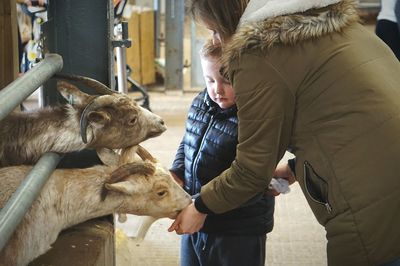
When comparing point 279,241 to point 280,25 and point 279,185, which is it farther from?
point 280,25

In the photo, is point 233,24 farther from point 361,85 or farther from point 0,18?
point 0,18

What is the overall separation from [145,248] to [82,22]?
219 centimetres

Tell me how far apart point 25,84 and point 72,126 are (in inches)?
14.2

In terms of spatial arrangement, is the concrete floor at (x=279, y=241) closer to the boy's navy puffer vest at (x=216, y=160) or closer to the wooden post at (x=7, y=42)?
the boy's navy puffer vest at (x=216, y=160)

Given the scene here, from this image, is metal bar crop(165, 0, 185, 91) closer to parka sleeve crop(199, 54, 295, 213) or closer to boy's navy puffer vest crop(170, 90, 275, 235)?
boy's navy puffer vest crop(170, 90, 275, 235)

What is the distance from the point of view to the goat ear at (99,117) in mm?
1759

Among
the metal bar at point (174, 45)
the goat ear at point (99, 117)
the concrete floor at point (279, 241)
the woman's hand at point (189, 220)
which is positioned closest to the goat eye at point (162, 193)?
the woman's hand at point (189, 220)

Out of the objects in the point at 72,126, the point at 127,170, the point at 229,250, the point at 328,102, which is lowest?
the point at 229,250

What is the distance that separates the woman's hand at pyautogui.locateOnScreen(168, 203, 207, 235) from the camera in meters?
1.94

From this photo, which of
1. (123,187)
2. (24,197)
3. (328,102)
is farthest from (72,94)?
(328,102)

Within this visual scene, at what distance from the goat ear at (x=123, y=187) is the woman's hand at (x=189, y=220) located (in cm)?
23

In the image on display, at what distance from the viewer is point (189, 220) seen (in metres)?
1.95

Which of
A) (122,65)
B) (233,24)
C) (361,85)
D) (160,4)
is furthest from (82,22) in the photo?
(160,4)

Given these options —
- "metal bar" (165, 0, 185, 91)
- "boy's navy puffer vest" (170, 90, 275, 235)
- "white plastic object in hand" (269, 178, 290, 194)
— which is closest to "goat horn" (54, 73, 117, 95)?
"boy's navy puffer vest" (170, 90, 275, 235)
